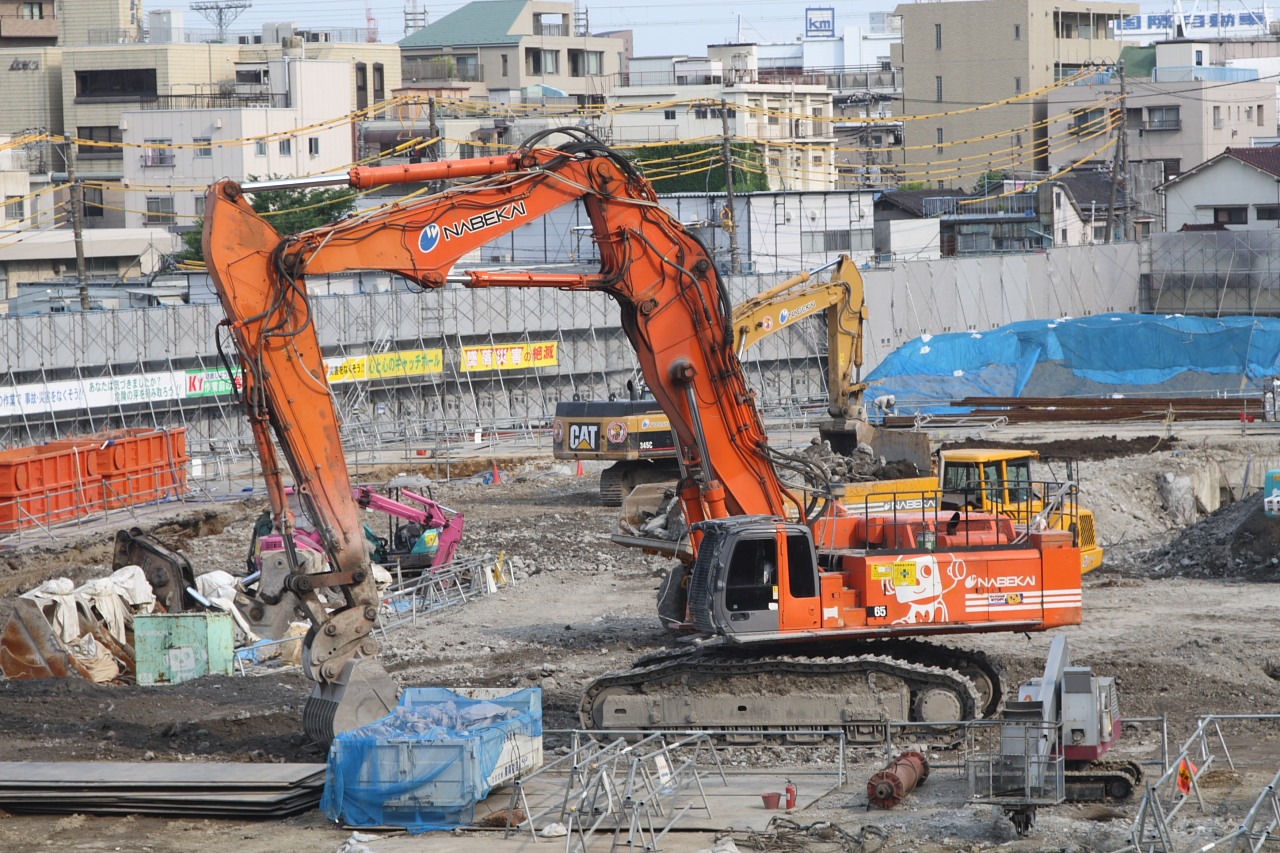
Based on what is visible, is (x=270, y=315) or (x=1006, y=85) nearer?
(x=270, y=315)

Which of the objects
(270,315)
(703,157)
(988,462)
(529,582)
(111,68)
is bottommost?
(529,582)

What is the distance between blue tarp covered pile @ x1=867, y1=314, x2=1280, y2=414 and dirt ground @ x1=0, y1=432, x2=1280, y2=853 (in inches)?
545

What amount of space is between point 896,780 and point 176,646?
10058 mm

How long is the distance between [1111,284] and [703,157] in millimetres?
22599

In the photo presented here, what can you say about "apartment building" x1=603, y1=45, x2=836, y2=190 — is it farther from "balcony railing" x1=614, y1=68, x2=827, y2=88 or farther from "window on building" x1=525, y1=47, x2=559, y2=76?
"window on building" x1=525, y1=47, x2=559, y2=76

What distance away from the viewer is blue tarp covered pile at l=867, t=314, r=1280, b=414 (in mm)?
47625

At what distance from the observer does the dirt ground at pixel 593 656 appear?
45.3 ft

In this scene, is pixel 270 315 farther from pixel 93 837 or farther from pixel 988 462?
pixel 988 462

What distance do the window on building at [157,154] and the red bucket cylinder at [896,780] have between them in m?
65.5

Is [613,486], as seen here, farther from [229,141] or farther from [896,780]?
[229,141]

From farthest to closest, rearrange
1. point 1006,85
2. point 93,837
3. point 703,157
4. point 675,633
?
point 1006,85, point 703,157, point 675,633, point 93,837

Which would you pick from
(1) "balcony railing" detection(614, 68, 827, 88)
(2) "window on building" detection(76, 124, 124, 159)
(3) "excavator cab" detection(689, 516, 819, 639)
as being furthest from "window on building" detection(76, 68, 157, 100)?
(3) "excavator cab" detection(689, 516, 819, 639)

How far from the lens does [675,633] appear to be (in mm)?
21906

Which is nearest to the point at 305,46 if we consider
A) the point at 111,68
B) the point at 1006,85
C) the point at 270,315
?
the point at 111,68
